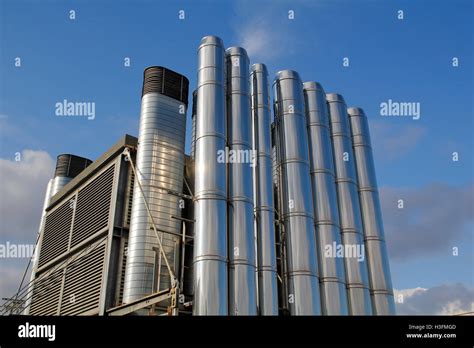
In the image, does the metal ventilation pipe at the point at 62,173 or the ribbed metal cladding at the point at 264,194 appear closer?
the ribbed metal cladding at the point at 264,194

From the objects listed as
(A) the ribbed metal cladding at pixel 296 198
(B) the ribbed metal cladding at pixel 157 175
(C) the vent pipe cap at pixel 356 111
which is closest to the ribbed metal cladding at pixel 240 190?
(A) the ribbed metal cladding at pixel 296 198

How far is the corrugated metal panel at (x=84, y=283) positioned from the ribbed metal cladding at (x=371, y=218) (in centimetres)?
1755

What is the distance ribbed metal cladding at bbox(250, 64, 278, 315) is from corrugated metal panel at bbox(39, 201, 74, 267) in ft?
55.0

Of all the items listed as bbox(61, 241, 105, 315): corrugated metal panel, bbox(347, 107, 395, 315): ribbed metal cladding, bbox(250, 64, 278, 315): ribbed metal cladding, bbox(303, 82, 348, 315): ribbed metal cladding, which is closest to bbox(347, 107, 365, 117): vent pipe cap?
bbox(347, 107, 395, 315): ribbed metal cladding

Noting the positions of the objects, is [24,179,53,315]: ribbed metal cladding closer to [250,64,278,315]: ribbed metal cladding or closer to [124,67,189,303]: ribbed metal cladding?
[124,67,189,303]: ribbed metal cladding

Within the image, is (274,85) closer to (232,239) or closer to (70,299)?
(232,239)

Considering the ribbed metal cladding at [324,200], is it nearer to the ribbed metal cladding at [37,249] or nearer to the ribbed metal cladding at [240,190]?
the ribbed metal cladding at [240,190]

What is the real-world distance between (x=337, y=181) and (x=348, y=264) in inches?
232

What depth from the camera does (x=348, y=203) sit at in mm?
30203

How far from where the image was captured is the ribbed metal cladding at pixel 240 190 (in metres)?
22.2

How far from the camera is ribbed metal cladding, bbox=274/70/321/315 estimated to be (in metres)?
24.8

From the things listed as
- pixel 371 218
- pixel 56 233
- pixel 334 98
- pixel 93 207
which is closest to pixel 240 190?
pixel 371 218

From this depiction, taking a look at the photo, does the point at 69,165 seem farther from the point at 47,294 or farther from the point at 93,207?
the point at 93,207
